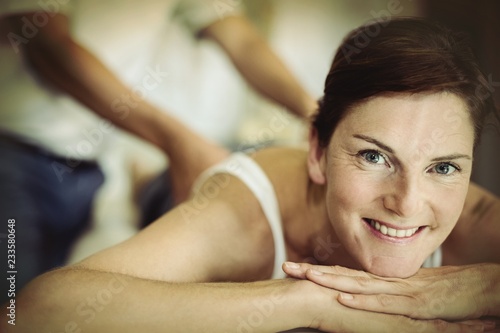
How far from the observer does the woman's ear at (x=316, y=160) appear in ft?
2.69

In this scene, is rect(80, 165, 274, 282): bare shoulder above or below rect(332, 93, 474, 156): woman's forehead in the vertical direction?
below

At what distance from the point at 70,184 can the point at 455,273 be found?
76cm

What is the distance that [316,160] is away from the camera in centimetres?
83

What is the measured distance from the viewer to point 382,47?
0.72 meters

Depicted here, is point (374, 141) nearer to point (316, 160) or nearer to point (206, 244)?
point (316, 160)

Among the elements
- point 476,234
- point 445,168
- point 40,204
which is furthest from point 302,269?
point 40,204

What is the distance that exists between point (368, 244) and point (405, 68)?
0.77 ft

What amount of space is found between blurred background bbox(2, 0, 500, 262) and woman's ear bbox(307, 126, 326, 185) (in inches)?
17.1

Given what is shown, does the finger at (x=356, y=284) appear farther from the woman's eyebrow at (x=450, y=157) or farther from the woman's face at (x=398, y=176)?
the woman's eyebrow at (x=450, y=157)

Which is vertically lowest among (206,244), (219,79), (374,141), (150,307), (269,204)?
(150,307)

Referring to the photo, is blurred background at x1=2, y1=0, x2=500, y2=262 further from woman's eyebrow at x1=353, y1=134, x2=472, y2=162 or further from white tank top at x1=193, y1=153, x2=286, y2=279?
woman's eyebrow at x1=353, y1=134, x2=472, y2=162

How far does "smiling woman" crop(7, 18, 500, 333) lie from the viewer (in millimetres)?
688

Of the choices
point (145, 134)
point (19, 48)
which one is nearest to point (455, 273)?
point (145, 134)

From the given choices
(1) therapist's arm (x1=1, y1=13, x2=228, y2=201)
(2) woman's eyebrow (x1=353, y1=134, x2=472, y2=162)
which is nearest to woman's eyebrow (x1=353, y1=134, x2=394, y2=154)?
(2) woman's eyebrow (x1=353, y1=134, x2=472, y2=162)
